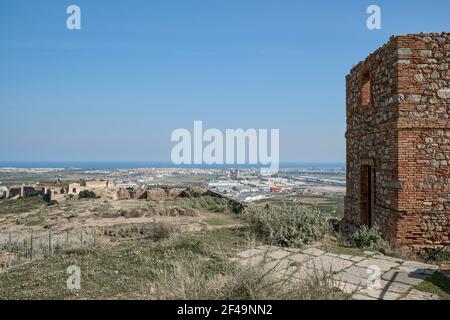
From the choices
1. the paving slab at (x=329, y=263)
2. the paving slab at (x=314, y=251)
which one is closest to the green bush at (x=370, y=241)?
the paving slab at (x=314, y=251)

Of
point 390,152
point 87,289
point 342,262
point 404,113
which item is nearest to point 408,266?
point 342,262

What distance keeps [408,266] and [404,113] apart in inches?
141

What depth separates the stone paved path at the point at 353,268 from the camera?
4348 millimetres

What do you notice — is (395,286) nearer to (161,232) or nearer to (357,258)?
(357,258)

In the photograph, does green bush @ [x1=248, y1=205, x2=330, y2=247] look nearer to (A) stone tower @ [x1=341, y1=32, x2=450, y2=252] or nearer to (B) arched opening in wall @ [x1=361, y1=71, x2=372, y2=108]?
(A) stone tower @ [x1=341, y1=32, x2=450, y2=252]

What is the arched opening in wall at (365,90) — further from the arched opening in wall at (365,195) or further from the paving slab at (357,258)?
the paving slab at (357,258)

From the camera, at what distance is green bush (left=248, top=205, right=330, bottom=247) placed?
6.89 m

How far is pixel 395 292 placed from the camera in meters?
4.40

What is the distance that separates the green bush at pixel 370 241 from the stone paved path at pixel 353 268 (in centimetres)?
77

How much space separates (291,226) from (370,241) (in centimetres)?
195

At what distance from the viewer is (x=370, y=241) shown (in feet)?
24.6

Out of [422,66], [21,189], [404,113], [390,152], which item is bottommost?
[21,189]

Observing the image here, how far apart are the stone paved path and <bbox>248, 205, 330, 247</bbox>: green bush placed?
0.38m
